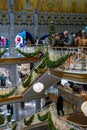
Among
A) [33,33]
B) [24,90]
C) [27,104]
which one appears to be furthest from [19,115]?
[33,33]

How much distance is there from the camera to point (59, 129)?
40.7 feet

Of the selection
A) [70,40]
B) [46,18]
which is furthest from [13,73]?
[70,40]

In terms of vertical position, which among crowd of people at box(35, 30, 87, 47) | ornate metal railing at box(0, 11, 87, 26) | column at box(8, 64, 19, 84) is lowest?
column at box(8, 64, 19, 84)

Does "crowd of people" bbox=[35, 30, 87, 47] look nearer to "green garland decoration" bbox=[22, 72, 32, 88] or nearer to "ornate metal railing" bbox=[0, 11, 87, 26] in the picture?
"green garland decoration" bbox=[22, 72, 32, 88]

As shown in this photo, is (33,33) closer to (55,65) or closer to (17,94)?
(17,94)

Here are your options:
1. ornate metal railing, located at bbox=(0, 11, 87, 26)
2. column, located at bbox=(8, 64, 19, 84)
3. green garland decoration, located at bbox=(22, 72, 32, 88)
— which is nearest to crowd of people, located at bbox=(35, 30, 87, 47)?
green garland decoration, located at bbox=(22, 72, 32, 88)

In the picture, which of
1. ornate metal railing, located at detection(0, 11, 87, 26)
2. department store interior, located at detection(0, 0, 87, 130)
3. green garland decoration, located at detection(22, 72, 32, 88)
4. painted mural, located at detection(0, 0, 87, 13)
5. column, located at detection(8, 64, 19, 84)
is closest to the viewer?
department store interior, located at detection(0, 0, 87, 130)

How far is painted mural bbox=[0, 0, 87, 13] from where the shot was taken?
89.4 feet

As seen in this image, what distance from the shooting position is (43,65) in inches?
750

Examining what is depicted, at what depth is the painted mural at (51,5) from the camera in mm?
27252

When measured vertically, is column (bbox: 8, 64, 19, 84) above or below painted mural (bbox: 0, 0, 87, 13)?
below

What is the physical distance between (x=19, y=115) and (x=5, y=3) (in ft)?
34.2

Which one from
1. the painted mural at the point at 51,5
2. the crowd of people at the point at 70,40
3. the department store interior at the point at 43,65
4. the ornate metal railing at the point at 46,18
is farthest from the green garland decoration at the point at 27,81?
the painted mural at the point at 51,5

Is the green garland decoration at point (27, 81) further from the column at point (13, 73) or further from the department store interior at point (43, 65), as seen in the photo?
the column at point (13, 73)
